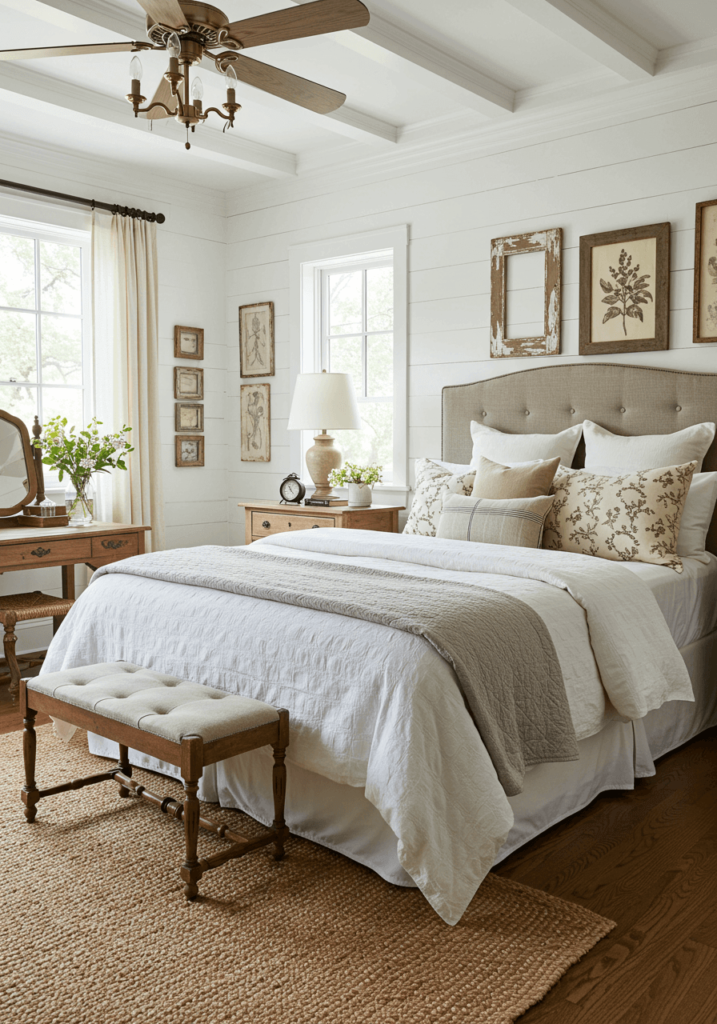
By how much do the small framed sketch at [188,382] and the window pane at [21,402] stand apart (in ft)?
2.83

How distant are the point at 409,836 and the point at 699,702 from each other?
174cm

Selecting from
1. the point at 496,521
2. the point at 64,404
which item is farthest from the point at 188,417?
the point at 496,521

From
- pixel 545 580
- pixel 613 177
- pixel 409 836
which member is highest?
pixel 613 177

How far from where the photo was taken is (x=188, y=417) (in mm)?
5219

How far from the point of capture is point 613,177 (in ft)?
12.2

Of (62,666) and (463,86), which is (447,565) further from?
(463,86)

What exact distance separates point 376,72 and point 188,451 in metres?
2.46

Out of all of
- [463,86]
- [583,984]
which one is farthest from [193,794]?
[463,86]

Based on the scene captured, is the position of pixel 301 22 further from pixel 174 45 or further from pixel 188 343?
pixel 188 343

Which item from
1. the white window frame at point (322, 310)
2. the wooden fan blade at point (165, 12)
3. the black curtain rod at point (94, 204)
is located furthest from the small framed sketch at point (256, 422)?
the wooden fan blade at point (165, 12)

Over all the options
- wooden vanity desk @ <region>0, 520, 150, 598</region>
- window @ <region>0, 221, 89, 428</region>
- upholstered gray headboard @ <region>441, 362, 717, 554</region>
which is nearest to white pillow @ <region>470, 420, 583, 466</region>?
upholstered gray headboard @ <region>441, 362, 717, 554</region>

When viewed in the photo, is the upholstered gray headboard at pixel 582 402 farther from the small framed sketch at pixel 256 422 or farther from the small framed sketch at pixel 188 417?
the small framed sketch at pixel 188 417

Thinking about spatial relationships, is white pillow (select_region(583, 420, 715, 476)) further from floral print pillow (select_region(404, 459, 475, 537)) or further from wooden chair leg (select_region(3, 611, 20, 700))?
wooden chair leg (select_region(3, 611, 20, 700))

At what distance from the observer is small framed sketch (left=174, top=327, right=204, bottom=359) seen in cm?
512
